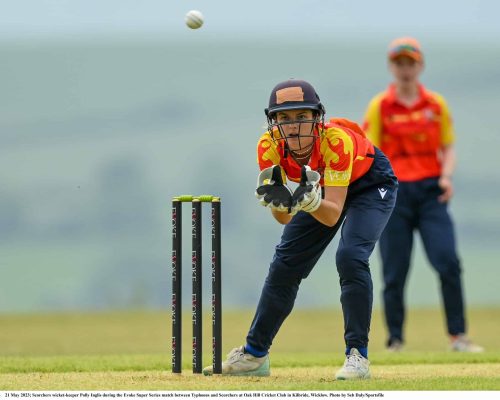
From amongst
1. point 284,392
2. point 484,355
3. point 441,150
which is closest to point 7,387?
point 284,392

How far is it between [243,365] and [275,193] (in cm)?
130

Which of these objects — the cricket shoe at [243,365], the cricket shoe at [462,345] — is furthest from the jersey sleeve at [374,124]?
the cricket shoe at [243,365]

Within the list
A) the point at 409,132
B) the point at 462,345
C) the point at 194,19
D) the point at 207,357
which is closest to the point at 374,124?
the point at 409,132

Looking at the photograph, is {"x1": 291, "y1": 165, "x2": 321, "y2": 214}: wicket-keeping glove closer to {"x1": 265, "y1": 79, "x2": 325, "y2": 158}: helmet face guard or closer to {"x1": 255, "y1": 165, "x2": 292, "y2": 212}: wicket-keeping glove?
{"x1": 255, "y1": 165, "x2": 292, "y2": 212}: wicket-keeping glove

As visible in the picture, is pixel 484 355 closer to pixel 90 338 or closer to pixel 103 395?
pixel 103 395

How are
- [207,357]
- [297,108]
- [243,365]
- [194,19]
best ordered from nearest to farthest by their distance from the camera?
[297,108] < [243,365] < [194,19] < [207,357]

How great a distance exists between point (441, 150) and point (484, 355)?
88.7 inches

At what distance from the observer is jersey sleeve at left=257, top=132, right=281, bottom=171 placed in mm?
6262

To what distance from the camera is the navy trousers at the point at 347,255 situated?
6.22m

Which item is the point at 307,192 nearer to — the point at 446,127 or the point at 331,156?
the point at 331,156

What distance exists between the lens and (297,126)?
609 centimetres

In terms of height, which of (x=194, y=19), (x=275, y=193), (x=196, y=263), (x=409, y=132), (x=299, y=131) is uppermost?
(x=194, y=19)

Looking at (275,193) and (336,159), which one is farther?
(336,159)

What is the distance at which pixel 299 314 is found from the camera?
16.4 metres
